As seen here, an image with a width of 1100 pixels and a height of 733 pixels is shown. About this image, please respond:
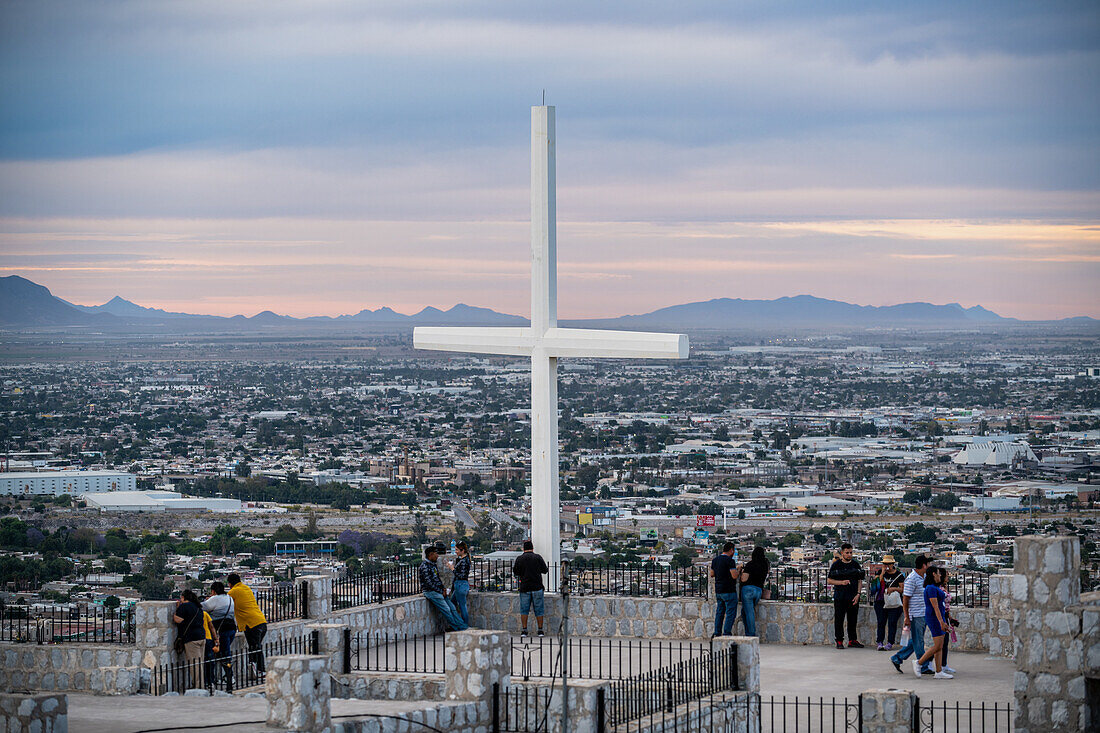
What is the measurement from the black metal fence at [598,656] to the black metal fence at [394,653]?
0.95 m

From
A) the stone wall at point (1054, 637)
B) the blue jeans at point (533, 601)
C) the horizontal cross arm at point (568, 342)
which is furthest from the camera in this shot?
the blue jeans at point (533, 601)

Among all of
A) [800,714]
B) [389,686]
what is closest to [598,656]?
[800,714]

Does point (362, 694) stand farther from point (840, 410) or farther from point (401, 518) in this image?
point (840, 410)

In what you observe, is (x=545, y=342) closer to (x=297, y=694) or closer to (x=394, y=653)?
(x=394, y=653)

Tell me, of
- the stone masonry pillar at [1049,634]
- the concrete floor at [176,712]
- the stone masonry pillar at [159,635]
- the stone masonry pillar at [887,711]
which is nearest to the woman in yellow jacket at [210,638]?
the stone masonry pillar at [159,635]

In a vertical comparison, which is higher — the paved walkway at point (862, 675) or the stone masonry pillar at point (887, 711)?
the stone masonry pillar at point (887, 711)

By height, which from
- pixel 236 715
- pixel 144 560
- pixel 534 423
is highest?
pixel 534 423

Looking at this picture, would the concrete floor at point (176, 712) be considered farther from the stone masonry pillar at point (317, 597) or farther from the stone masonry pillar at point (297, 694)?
the stone masonry pillar at point (317, 597)

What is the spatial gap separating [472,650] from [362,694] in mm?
2226

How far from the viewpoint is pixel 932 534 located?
49.5 metres

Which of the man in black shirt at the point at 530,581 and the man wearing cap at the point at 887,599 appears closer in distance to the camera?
the man wearing cap at the point at 887,599

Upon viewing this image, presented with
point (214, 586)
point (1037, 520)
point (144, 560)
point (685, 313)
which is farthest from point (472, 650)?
Result: point (685, 313)

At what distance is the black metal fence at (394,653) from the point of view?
17562 mm

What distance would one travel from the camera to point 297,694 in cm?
1270
